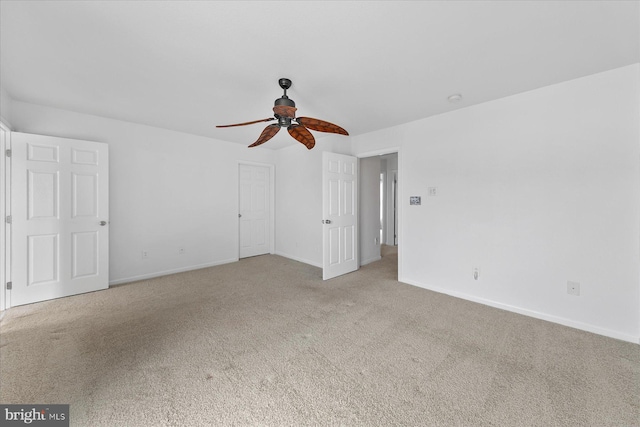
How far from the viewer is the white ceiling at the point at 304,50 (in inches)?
61.6

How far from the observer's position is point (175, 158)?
4.22 m

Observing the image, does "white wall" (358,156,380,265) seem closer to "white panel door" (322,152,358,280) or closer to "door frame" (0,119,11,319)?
"white panel door" (322,152,358,280)

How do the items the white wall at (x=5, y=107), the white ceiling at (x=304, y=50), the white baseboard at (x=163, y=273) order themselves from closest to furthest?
the white ceiling at (x=304, y=50) < the white wall at (x=5, y=107) < the white baseboard at (x=163, y=273)

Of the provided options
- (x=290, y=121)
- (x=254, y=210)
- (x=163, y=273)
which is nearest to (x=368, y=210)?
(x=254, y=210)

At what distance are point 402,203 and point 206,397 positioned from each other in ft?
10.7

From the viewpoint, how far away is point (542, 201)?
8.54 ft

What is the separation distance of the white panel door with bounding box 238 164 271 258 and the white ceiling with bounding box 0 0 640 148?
A: 92.1 inches

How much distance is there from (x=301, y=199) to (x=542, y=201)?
3706mm

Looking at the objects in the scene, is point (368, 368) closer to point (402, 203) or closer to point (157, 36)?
point (402, 203)

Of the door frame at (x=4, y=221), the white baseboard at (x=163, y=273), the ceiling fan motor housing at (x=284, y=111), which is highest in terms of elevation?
the ceiling fan motor housing at (x=284, y=111)

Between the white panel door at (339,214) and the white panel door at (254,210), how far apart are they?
2.16 meters

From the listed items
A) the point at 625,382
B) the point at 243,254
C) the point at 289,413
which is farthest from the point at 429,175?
the point at 243,254

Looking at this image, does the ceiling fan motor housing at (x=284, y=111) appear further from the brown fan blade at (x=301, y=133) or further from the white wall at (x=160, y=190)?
the white wall at (x=160, y=190)

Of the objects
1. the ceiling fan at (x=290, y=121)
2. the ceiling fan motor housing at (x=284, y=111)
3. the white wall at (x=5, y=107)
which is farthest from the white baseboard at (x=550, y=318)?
the white wall at (x=5, y=107)
